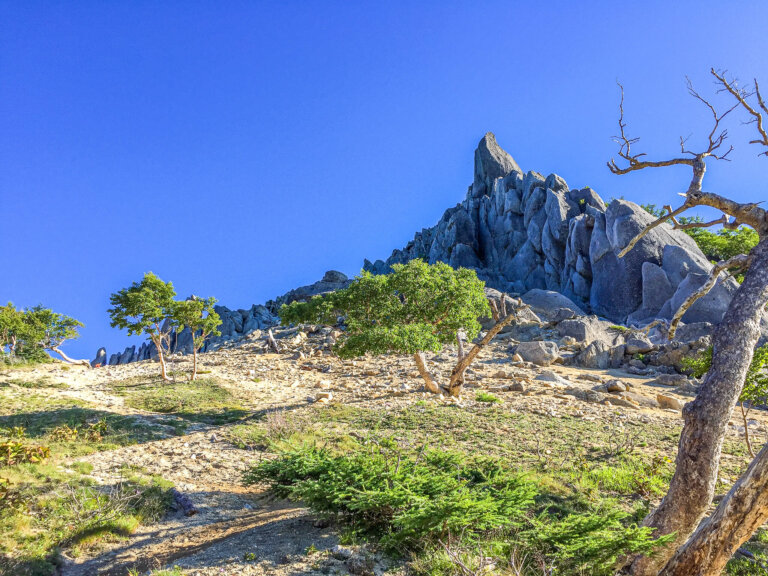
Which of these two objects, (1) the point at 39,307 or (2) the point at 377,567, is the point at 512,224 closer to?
(1) the point at 39,307

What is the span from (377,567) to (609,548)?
9.08ft

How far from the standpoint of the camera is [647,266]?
158 ft

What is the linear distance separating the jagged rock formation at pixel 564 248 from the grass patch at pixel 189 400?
3618 cm

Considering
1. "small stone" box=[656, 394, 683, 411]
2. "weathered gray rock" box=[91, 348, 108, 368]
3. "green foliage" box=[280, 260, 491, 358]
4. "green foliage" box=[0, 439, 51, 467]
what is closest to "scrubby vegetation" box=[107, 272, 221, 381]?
"green foliage" box=[280, 260, 491, 358]

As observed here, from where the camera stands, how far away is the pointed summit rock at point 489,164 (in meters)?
89.3

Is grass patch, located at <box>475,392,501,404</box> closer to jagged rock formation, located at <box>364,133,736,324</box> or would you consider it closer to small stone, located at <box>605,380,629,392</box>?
small stone, located at <box>605,380,629,392</box>

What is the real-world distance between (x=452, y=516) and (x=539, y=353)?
86.4 feet

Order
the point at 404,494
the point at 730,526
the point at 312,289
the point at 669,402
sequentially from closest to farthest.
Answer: the point at 730,526 → the point at 404,494 → the point at 669,402 → the point at 312,289

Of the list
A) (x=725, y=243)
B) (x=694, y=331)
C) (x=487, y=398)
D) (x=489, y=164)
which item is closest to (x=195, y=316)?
(x=487, y=398)

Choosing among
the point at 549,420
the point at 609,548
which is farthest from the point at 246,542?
the point at 549,420

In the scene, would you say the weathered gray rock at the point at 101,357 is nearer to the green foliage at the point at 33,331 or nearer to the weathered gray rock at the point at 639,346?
the green foliage at the point at 33,331

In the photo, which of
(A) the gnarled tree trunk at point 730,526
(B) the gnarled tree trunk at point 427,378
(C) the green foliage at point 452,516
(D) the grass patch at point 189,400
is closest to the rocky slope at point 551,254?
(D) the grass patch at point 189,400

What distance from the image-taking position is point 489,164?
296 feet

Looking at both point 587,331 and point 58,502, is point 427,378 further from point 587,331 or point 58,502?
point 587,331
